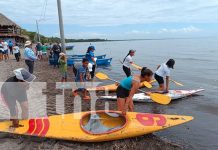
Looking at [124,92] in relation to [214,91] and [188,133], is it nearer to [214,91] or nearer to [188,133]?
[188,133]

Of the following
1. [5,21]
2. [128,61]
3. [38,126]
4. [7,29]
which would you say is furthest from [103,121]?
[7,29]

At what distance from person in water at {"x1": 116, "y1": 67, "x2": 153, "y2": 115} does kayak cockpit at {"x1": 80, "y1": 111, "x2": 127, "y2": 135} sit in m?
0.28

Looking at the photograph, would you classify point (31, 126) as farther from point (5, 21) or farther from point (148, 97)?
point (5, 21)

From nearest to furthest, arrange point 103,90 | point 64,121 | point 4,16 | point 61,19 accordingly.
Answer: point 64,121
point 103,90
point 61,19
point 4,16

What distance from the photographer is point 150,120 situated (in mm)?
7250

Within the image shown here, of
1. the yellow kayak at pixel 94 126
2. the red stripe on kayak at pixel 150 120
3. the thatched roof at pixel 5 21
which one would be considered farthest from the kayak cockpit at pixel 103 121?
the thatched roof at pixel 5 21

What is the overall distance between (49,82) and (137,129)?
8.78 metres

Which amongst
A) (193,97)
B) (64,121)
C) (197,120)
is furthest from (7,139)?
(193,97)

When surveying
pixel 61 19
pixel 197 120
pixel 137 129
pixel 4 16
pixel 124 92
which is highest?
pixel 4 16

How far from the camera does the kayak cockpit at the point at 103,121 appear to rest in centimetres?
728

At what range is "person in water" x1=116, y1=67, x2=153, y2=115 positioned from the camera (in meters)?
6.59

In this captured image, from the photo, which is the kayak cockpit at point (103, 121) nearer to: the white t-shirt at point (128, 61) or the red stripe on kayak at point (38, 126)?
the red stripe on kayak at point (38, 126)

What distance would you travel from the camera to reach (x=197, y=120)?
9.91 m

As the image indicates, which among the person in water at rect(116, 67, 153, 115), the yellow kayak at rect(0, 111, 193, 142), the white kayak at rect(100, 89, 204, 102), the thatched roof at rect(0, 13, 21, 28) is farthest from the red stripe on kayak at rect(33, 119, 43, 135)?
the thatched roof at rect(0, 13, 21, 28)
